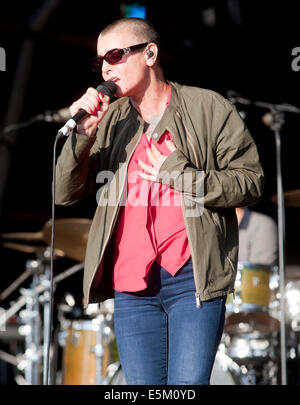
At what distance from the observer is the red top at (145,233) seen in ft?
7.47

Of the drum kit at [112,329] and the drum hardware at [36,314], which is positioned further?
the drum hardware at [36,314]

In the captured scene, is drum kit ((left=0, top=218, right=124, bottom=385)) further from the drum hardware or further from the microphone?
the microphone

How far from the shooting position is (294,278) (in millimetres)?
5594

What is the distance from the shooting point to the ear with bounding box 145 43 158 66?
2.45 metres

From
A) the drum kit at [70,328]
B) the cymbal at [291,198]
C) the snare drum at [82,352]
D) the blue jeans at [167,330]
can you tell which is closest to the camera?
the blue jeans at [167,330]

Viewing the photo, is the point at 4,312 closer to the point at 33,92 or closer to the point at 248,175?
the point at 33,92

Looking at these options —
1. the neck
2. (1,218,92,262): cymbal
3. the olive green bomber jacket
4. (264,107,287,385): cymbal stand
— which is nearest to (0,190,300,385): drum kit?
(1,218,92,262): cymbal

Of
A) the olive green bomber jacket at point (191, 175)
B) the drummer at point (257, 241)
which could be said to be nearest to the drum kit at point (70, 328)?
the drummer at point (257, 241)

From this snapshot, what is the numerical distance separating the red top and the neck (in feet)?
0.52

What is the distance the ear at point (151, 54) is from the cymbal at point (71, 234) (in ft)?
8.47

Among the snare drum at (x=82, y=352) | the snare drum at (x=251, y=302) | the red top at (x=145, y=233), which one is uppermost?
the red top at (x=145, y=233)

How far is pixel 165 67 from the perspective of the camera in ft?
23.3

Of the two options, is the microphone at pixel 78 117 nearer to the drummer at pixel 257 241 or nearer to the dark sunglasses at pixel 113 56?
the dark sunglasses at pixel 113 56
